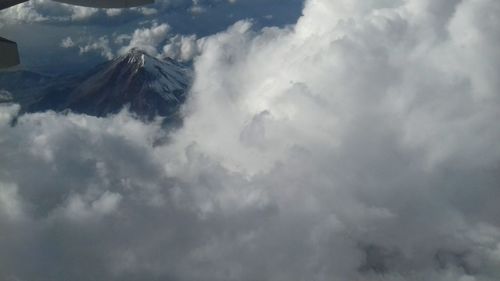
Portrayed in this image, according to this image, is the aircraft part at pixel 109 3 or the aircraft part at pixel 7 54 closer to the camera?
the aircraft part at pixel 7 54

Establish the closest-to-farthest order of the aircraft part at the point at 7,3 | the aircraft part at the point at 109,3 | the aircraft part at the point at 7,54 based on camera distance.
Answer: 1. the aircraft part at the point at 7,54
2. the aircraft part at the point at 7,3
3. the aircraft part at the point at 109,3

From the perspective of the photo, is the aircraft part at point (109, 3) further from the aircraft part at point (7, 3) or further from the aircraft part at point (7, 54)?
the aircraft part at point (7, 54)

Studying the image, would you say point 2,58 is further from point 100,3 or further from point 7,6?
point 100,3

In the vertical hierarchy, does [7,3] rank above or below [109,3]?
below

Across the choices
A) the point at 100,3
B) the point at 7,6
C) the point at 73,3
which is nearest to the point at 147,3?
the point at 100,3

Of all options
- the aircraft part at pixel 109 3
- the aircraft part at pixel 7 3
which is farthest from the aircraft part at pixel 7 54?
the aircraft part at pixel 109 3

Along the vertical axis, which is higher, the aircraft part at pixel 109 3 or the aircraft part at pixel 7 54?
the aircraft part at pixel 109 3

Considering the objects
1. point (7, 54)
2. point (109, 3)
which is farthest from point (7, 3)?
point (109, 3)

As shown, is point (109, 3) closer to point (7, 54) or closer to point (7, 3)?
point (7, 3)
